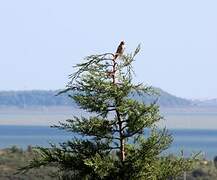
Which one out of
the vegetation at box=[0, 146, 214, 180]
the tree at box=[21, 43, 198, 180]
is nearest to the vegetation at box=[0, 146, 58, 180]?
the vegetation at box=[0, 146, 214, 180]

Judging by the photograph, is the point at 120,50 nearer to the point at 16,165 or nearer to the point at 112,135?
the point at 112,135

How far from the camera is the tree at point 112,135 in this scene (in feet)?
47.6

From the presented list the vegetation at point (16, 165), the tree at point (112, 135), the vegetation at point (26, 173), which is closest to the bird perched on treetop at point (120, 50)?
the tree at point (112, 135)

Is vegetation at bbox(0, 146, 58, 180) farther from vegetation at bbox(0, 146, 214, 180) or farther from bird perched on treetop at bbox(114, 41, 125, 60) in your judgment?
bird perched on treetop at bbox(114, 41, 125, 60)

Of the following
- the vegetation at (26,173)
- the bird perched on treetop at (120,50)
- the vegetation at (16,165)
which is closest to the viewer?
the bird perched on treetop at (120,50)

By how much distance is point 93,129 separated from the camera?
583 inches

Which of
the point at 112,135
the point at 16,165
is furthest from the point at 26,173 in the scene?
the point at 112,135

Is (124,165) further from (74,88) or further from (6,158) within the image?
(6,158)

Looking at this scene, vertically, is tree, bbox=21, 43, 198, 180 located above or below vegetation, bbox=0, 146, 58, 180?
above

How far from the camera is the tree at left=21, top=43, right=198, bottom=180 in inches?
571

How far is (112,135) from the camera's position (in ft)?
48.9

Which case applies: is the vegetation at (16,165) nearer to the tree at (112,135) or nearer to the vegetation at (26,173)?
Answer: the vegetation at (26,173)

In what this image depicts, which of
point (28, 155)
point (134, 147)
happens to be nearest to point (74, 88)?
point (134, 147)

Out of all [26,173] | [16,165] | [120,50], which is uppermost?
[120,50]
